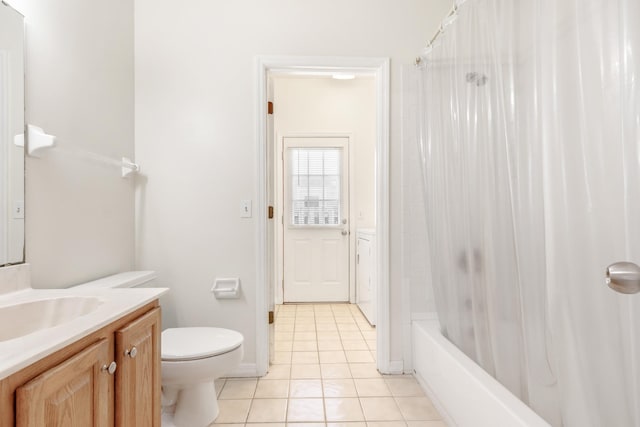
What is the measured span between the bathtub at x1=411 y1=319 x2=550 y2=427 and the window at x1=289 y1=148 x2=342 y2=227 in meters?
2.02

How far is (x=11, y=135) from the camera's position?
1.19m

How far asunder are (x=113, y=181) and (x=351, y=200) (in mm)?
2503

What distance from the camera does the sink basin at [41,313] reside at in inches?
39.5

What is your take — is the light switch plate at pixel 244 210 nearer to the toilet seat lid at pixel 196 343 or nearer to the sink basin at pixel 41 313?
the toilet seat lid at pixel 196 343

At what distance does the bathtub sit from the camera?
1095 millimetres

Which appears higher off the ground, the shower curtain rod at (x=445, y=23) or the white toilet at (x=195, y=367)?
the shower curtain rod at (x=445, y=23)

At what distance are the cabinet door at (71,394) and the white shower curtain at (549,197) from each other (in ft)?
4.13

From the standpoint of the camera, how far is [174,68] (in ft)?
6.68

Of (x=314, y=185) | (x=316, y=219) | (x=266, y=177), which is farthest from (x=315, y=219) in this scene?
(x=266, y=177)

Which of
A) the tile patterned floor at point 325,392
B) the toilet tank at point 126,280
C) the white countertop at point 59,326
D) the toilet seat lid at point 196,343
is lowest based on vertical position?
the tile patterned floor at point 325,392

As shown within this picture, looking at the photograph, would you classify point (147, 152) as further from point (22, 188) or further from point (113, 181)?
point (22, 188)

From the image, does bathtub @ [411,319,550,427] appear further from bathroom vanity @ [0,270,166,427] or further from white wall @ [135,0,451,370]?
bathroom vanity @ [0,270,166,427]

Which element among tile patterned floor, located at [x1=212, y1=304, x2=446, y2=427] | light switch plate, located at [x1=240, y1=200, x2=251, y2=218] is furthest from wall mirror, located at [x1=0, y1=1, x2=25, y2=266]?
tile patterned floor, located at [x1=212, y1=304, x2=446, y2=427]

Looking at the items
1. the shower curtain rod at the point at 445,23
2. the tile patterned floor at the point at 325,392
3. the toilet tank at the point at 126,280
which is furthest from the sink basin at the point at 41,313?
the shower curtain rod at the point at 445,23
